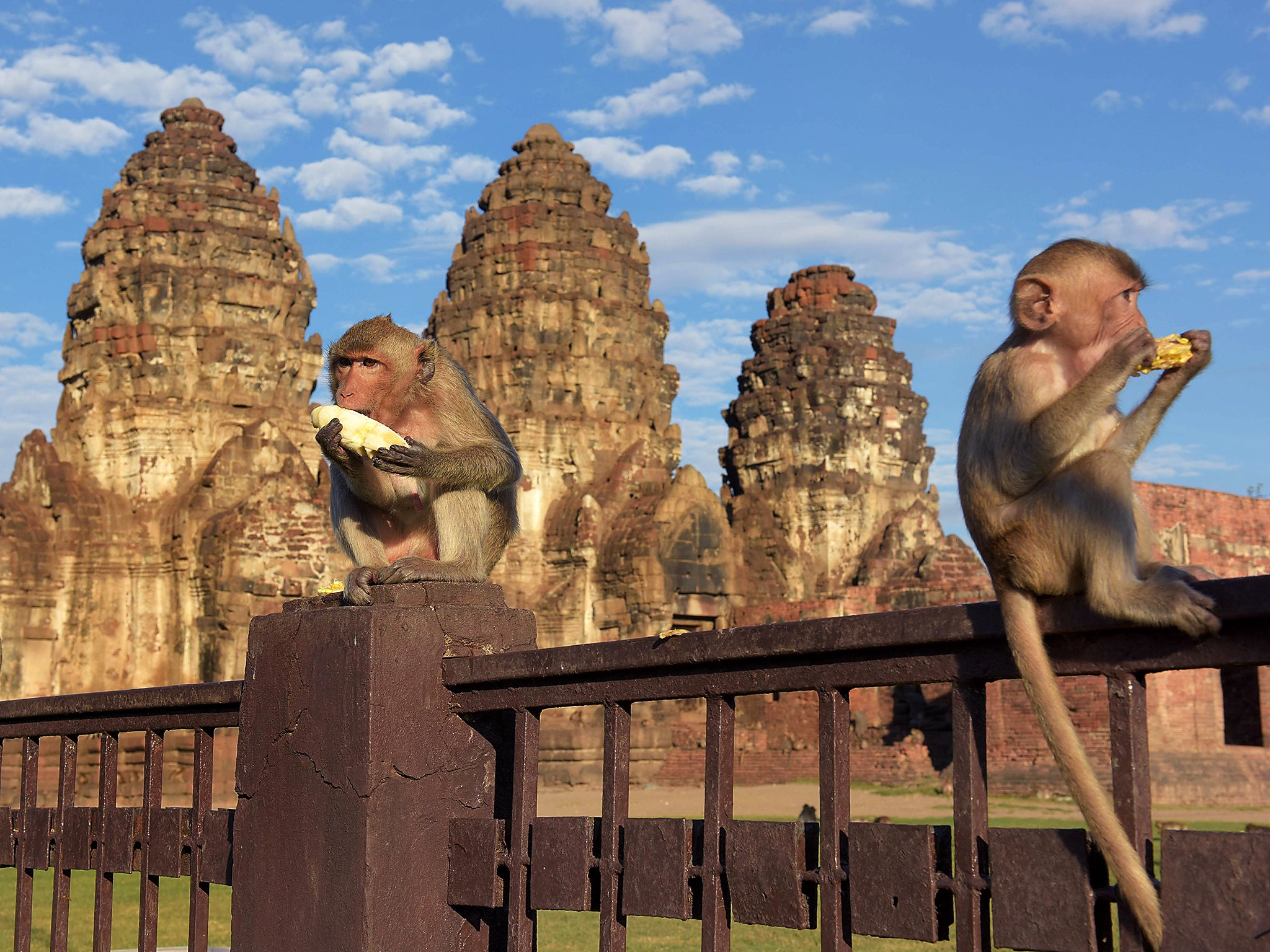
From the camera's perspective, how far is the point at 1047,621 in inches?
94.2

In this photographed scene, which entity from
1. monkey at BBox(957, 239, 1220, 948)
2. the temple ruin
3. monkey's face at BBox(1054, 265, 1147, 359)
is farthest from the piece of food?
the temple ruin

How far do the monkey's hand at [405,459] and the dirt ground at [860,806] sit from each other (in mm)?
11277

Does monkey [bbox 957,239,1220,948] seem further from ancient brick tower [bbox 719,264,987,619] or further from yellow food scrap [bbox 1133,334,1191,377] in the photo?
ancient brick tower [bbox 719,264,987,619]

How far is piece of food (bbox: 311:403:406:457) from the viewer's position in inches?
150

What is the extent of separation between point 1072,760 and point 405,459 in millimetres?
2116

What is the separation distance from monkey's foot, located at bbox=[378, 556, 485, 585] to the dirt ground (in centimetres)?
1116

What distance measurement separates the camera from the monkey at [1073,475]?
7.22ft

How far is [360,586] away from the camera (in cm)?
371

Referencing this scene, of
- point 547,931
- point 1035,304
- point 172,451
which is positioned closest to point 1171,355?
point 1035,304

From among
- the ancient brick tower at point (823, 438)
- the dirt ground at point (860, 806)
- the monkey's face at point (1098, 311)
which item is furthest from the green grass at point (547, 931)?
the ancient brick tower at point (823, 438)

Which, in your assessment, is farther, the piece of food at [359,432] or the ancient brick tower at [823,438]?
the ancient brick tower at [823,438]

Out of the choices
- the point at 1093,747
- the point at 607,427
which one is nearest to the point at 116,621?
the point at 607,427

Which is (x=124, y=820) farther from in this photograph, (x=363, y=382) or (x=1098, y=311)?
(x=1098, y=311)

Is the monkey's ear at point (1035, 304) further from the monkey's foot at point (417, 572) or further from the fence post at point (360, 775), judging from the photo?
the monkey's foot at point (417, 572)
